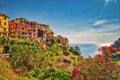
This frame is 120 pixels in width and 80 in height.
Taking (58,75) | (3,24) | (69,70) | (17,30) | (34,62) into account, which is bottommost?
(58,75)

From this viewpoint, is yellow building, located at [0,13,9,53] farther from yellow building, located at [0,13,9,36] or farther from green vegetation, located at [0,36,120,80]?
green vegetation, located at [0,36,120,80]

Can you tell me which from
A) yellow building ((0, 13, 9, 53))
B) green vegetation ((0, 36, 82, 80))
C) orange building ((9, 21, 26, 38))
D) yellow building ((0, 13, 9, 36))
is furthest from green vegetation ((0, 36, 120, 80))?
orange building ((9, 21, 26, 38))

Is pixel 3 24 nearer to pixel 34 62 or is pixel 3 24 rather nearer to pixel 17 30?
pixel 17 30

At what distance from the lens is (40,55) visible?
175 ft

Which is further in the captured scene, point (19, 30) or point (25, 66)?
point (19, 30)

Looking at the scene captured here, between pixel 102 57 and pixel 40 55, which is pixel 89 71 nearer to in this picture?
pixel 102 57

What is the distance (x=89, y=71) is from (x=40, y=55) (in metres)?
34.4

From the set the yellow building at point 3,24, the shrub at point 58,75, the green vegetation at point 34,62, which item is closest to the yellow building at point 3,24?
the yellow building at point 3,24

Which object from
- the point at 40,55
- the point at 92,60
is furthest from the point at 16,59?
the point at 92,60

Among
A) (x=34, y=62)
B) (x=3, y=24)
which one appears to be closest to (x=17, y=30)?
(x=3, y=24)

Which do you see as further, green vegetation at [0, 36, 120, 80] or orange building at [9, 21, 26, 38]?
orange building at [9, 21, 26, 38]

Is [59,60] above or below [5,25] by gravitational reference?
below

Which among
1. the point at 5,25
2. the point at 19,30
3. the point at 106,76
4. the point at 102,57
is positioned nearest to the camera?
the point at 106,76

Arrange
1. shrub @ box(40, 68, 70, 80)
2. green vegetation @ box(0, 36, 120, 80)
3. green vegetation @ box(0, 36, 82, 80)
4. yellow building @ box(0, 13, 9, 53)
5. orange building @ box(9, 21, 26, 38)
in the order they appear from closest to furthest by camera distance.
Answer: green vegetation @ box(0, 36, 120, 80)
shrub @ box(40, 68, 70, 80)
green vegetation @ box(0, 36, 82, 80)
yellow building @ box(0, 13, 9, 53)
orange building @ box(9, 21, 26, 38)
